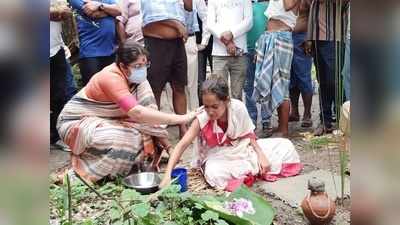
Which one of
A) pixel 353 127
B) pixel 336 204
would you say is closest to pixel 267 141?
pixel 336 204

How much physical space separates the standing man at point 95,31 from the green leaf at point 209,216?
227 cm

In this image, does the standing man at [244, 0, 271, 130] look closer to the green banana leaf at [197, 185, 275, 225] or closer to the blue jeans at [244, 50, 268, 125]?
the blue jeans at [244, 50, 268, 125]

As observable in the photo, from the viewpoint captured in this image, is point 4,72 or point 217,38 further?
point 217,38

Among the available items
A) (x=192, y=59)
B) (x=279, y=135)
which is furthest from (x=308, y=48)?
(x=192, y=59)

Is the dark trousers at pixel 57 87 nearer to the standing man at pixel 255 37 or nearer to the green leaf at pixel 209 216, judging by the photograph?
the standing man at pixel 255 37

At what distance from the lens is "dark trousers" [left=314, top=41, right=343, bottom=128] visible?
4.66 metres

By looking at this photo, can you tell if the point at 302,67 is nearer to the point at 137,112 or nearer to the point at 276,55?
the point at 276,55

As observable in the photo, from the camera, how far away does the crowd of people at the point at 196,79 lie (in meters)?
3.64

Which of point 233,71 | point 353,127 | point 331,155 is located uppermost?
point 353,127

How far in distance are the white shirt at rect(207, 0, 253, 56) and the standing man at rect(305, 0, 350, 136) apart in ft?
1.67

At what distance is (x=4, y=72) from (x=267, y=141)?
3156 millimetres

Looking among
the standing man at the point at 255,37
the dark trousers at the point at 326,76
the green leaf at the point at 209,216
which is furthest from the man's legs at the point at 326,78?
the green leaf at the point at 209,216

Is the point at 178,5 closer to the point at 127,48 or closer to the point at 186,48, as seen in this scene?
the point at 186,48

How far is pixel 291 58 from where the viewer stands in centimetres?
473
